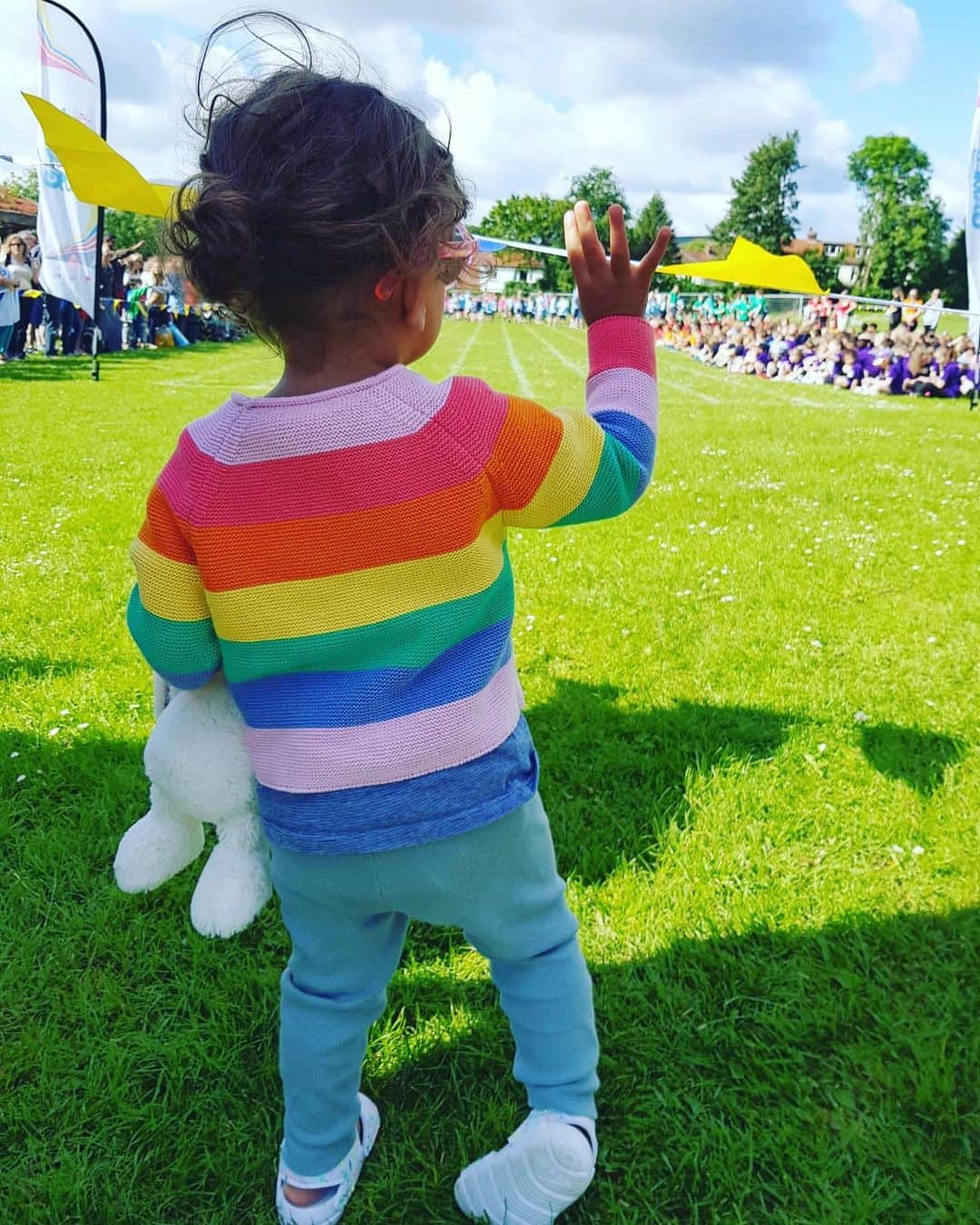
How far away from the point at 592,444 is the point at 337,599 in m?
0.45

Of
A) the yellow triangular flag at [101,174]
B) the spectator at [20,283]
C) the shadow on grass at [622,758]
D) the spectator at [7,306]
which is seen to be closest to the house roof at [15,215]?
the spectator at [20,283]

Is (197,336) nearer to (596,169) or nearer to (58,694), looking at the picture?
(58,694)

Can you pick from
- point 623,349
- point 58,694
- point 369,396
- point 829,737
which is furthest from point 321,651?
point 58,694

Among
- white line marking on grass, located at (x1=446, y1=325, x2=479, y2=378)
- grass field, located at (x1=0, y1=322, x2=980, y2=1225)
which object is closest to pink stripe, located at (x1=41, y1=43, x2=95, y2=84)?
white line marking on grass, located at (x1=446, y1=325, x2=479, y2=378)

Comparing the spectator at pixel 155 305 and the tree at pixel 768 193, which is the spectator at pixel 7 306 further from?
the tree at pixel 768 193

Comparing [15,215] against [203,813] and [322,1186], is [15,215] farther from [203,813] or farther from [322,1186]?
[322,1186]

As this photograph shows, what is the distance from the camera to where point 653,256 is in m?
1.59

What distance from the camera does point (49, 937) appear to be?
8.30 feet

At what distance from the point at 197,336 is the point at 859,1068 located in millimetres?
26379

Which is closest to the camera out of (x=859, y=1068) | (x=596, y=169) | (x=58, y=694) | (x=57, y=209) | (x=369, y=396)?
(x=369, y=396)

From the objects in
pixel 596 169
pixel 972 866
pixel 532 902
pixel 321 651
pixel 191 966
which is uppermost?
pixel 596 169

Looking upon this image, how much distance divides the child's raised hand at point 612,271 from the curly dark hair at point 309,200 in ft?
1.00

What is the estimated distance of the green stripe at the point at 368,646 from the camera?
138 centimetres

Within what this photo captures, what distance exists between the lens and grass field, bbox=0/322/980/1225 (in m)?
1.94
